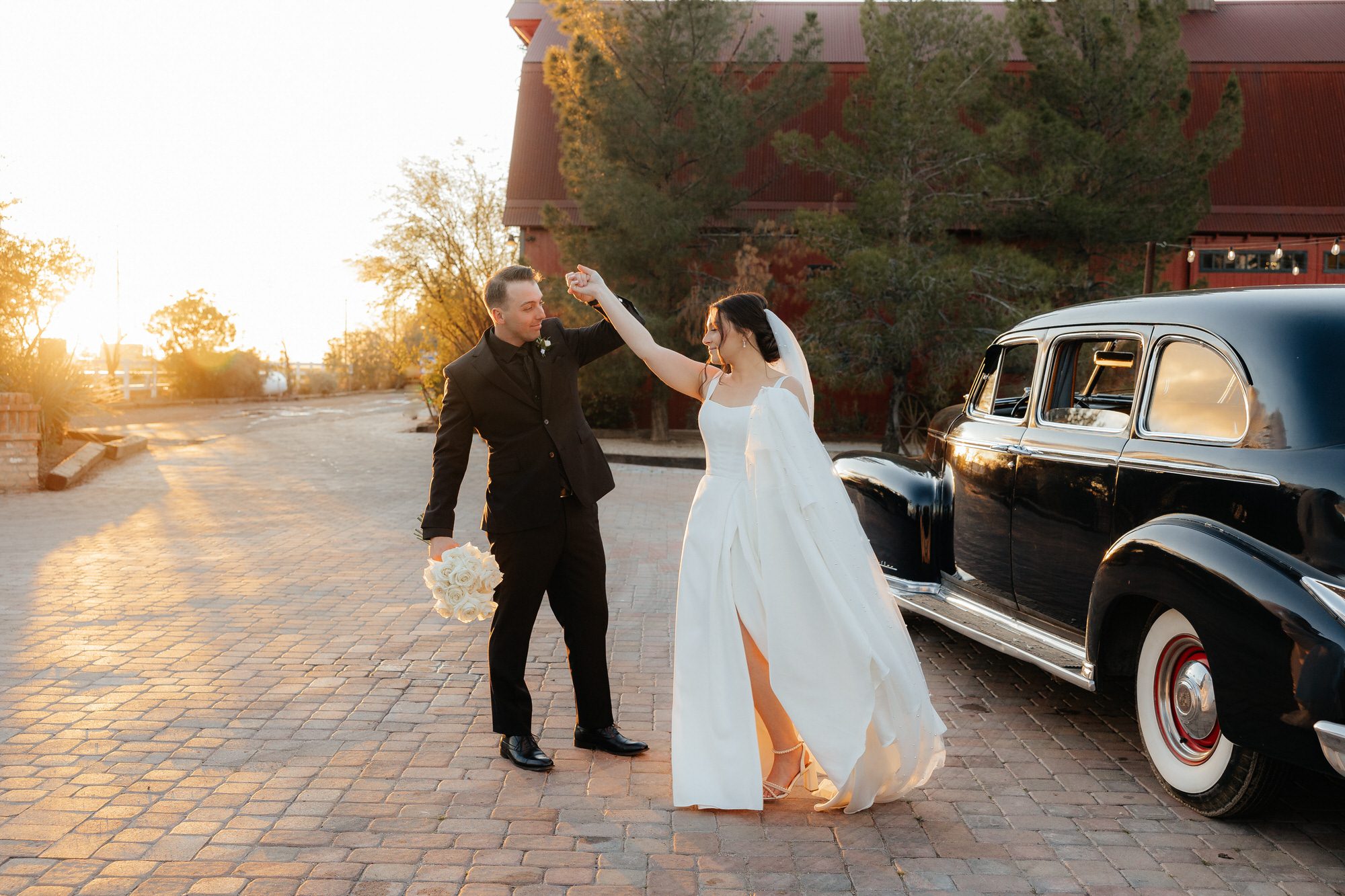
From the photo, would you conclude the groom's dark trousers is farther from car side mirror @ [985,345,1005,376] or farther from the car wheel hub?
car side mirror @ [985,345,1005,376]

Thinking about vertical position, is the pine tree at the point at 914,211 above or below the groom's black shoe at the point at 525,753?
above

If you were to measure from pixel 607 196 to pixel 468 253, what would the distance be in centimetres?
976

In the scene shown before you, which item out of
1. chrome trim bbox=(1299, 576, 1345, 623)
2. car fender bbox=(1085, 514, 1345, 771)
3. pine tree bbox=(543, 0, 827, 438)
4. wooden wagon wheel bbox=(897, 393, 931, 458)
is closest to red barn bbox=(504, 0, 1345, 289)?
pine tree bbox=(543, 0, 827, 438)

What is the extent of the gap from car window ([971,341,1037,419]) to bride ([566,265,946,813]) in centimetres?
236

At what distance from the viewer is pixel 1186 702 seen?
4.10 m

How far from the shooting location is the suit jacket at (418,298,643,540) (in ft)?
14.9

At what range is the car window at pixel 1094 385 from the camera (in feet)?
16.8

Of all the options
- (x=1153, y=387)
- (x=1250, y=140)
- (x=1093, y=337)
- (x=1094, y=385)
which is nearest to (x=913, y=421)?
(x=1250, y=140)

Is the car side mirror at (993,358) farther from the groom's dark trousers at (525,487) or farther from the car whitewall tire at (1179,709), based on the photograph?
the groom's dark trousers at (525,487)

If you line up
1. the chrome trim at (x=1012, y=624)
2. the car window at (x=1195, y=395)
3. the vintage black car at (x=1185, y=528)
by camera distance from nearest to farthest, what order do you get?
the vintage black car at (x=1185, y=528)
the car window at (x=1195, y=395)
the chrome trim at (x=1012, y=624)

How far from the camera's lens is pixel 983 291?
20156mm

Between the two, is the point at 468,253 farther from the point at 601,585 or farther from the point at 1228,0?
the point at 601,585

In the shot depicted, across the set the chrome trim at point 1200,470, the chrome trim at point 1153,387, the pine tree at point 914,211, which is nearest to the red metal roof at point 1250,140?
the pine tree at point 914,211

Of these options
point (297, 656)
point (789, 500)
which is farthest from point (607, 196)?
point (789, 500)
